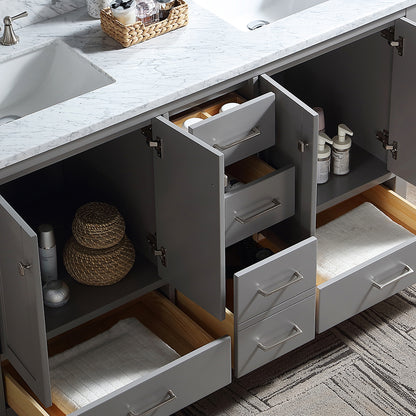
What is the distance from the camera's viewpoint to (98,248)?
2.64 m

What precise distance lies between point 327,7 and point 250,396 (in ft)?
3.30

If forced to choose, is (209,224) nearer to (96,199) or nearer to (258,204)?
(258,204)

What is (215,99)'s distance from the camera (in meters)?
2.67

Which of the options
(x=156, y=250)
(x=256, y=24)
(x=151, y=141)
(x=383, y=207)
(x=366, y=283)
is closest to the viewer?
(x=151, y=141)

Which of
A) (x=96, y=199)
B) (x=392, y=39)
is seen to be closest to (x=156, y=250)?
(x=96, y=199)

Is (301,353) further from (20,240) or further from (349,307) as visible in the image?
(20,240)

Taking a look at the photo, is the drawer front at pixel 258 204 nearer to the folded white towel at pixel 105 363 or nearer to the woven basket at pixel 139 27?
the folded white towel at pixel 105 363

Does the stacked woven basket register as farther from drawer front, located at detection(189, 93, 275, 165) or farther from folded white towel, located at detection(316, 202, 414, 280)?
folded white towel, located at detection(316, 202, 414, 280)

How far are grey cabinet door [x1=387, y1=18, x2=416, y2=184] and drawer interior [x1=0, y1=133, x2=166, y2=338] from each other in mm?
742

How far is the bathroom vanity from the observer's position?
2.39 metres

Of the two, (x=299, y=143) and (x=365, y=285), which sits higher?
(x=299, y=143)

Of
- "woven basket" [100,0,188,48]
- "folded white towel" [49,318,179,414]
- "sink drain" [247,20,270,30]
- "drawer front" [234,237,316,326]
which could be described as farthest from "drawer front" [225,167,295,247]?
"sink drain" [247,20,270,30]

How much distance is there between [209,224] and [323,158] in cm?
64

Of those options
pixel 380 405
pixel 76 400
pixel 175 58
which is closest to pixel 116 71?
pixel 175 58
